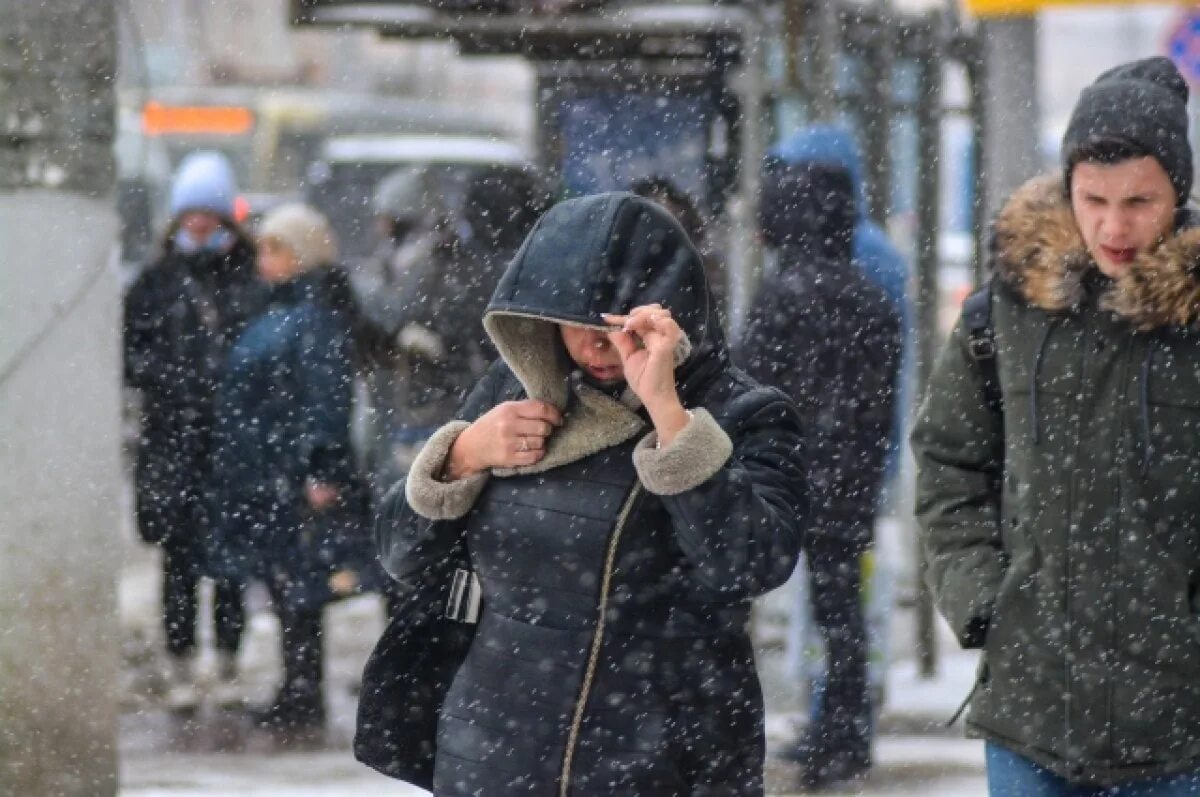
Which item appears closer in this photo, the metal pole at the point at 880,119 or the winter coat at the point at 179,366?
the winter coat at the point at 179,366

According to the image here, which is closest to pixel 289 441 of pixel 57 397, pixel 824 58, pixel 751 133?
pixel 57 397

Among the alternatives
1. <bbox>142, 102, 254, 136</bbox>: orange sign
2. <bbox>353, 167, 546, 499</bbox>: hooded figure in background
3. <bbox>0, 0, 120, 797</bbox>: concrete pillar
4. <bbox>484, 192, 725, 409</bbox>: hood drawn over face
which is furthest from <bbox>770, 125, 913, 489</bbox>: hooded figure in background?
<bbox>142, 102, 254, 136</bbox>: orange sign

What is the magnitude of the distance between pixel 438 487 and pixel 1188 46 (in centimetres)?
918

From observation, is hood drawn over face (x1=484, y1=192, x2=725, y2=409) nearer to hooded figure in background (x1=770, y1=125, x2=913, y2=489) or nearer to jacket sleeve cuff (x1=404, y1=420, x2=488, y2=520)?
jacket sleeve cuff (x1=404, y1=420, x2=488, y2=520)

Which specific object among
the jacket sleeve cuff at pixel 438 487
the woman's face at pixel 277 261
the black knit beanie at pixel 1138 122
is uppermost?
the black knit beanie at pixel 1138 122

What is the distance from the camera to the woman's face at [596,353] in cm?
315

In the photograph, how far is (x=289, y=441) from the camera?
7.36 m

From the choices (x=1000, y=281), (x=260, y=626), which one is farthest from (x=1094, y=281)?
(x=260, y=626)

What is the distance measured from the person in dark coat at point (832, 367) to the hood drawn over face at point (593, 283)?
301 centimetres

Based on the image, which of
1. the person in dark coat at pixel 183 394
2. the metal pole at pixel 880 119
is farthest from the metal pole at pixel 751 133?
the person in dark coat at pixel 183 394

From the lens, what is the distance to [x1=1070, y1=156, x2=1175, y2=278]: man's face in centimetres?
340

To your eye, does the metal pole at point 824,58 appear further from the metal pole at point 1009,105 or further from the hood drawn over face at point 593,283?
the hood drawn over face at point 593,283

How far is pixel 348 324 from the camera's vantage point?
7559mm

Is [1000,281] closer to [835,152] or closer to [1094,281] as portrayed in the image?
[1094,281]
